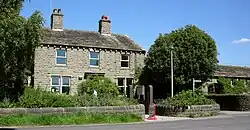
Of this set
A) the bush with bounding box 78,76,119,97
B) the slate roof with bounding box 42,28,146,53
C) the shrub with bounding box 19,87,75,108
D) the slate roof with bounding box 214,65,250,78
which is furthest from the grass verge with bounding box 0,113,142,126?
the slate roof with bounding box 214,65,250,78

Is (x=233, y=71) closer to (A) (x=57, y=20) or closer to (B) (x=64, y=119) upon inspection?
(A) (x=57, y=20)

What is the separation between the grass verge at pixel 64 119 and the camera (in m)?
18.9

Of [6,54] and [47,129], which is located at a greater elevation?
[6,54]

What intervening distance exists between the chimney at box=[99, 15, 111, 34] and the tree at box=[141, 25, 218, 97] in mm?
5339

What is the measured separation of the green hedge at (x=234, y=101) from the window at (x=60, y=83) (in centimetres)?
1498

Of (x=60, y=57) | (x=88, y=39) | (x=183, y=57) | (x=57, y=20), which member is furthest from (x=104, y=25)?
(x=183, y=57)

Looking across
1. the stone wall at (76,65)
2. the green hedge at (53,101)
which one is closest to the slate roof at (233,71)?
the stone wall at (76,65)

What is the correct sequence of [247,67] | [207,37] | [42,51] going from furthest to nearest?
[247,67] → [207,37] → [42,51]

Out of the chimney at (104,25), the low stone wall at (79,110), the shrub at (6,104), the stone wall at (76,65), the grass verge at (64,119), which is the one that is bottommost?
the grass verge at (64,119)

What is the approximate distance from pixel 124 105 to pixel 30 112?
6.03 meters

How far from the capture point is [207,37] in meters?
39.2

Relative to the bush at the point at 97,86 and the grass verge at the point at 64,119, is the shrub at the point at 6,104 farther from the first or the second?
the bush at the point at 97,86

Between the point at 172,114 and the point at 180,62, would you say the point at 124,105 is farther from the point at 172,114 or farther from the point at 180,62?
the point at 180,62

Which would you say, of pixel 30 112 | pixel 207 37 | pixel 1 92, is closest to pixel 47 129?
pixel 30 112
